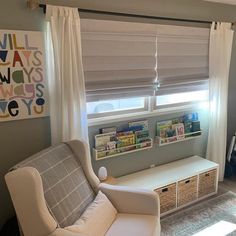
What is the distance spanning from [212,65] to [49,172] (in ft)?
7.56

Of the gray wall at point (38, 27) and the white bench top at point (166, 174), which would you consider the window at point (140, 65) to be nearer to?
the gray wall at point (38, 27)

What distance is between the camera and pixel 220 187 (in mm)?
3205

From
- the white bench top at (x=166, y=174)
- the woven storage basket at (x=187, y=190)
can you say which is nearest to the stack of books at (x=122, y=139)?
the white bench top at (x=166, y=174)

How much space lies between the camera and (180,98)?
310cm

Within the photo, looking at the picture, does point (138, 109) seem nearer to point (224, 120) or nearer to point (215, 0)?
point (224, 120)

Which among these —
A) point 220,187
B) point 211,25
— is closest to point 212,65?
point 211,25

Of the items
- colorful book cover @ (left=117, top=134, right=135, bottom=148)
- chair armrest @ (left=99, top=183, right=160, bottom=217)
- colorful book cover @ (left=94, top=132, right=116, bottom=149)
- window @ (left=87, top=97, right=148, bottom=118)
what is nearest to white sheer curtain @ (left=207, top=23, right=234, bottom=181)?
window @ (left=87, top=97, right=148, bottom=118)

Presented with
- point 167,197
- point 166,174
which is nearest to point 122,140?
point 166,174

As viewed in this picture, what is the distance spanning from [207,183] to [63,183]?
1.84 meters

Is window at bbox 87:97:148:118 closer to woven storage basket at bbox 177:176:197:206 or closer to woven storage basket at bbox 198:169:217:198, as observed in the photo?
woven storage basket at bbox 177:176:197:206

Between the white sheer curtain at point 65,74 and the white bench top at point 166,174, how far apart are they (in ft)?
2.62

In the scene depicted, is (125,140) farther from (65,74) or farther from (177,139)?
(65,74)

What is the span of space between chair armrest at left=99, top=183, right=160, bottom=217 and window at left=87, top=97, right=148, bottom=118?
0.79 metres

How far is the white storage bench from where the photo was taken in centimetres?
256
